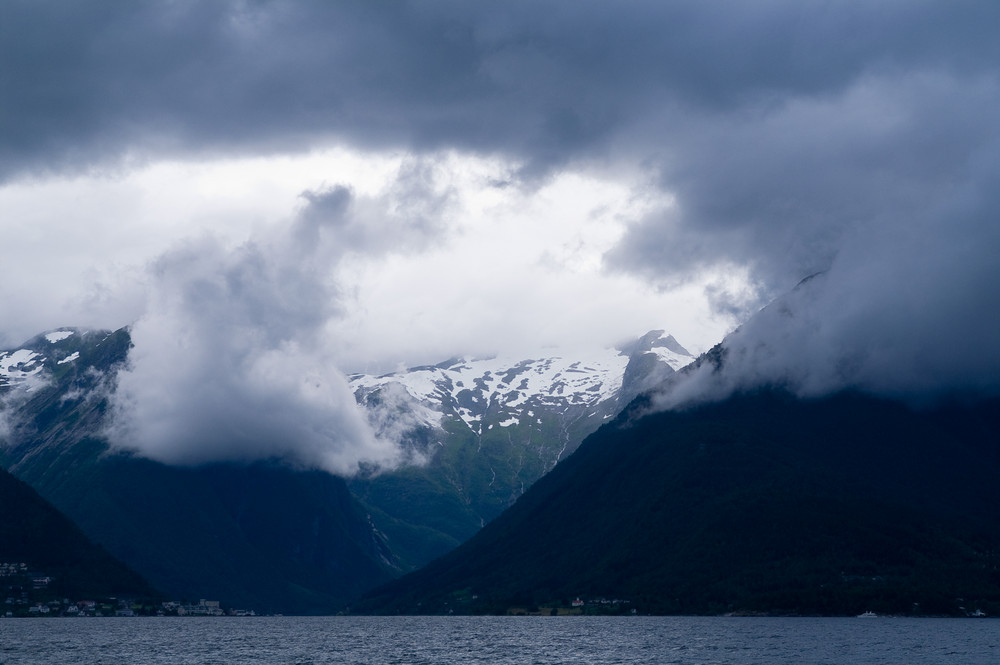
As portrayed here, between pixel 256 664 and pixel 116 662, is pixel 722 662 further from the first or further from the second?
pixel 116 662

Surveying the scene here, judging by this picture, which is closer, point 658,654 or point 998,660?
point 998,660

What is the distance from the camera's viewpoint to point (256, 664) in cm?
18750

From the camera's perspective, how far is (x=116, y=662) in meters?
185

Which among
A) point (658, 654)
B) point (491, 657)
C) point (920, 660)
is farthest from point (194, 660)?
point (920, 660)

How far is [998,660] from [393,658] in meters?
92.8

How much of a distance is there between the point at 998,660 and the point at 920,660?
10.9 metres

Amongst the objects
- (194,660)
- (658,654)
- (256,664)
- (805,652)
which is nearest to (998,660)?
(805,652)

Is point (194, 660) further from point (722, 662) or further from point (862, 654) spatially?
point (862, 654)

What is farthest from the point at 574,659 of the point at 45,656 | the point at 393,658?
the point at 45,656

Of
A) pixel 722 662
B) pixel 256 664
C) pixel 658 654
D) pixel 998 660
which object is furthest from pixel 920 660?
pixel 256 664

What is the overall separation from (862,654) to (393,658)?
7511 centimetres

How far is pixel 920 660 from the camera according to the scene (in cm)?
17850

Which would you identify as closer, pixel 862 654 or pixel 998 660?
pixel 998 660

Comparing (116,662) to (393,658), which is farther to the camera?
(393,658)
